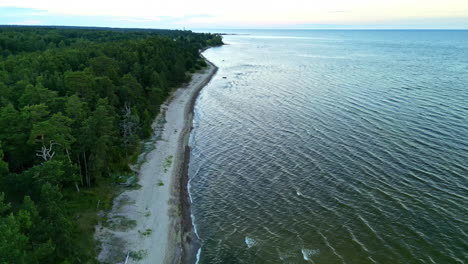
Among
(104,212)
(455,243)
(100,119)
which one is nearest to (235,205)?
(104,212)

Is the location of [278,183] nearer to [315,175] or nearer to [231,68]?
[315,175]

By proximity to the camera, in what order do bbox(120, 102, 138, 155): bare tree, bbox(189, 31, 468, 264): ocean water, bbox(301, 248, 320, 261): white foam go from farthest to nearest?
bbox(120, 102, 138, 155): bare tree, bbox(189, 31, 468, 264): ocean water, bbox(301, 248, 320, 261): white foam

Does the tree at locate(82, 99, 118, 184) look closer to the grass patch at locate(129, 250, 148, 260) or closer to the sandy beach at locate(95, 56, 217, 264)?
the sandy beach at locate(95, 56, 217, 264)

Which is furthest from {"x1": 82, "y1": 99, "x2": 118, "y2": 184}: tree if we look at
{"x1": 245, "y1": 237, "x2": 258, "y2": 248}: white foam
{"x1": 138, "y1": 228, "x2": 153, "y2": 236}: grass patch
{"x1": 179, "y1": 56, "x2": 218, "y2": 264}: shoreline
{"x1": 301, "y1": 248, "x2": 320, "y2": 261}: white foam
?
{"x1": 301, "y1": 248, "x2": 320, "y2": 261}: white foam

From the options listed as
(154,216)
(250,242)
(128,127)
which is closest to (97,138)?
(154,216)

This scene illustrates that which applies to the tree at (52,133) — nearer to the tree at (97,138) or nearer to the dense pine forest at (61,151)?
the dense pine forest at (61,151)

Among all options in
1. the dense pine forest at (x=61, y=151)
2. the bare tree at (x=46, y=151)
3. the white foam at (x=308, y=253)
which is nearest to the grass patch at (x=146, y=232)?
the dense pine forest at (x=61, y=151)
